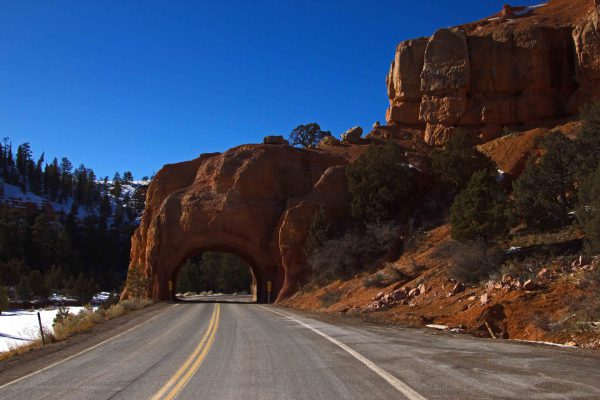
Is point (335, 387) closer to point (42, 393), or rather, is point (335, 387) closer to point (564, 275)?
point (42, 393)

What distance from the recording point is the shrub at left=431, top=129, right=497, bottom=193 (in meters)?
32.9

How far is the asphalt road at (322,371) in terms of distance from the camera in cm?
714

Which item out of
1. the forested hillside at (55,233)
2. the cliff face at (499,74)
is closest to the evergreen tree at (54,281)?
the forested hillside at (55,233)

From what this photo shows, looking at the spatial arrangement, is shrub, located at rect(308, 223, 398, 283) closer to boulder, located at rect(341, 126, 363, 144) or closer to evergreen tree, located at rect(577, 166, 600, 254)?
evergreen tree, located at rect(577, 166, 600, 254)

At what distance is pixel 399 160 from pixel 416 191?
300cm

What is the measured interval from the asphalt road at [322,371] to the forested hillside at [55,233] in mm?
67564

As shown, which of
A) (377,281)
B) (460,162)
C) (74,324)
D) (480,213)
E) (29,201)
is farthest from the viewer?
(29,201)

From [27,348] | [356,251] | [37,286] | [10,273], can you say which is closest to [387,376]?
[27,348]

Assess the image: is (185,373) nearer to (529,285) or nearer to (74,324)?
(529,285)

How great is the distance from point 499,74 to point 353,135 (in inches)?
577

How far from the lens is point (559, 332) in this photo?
13.7 meters

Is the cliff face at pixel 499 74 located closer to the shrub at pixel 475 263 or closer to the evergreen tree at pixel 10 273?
the shrub at pixel 475 263

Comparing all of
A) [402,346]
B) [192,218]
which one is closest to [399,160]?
[192,218]

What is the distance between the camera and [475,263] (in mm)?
20828
